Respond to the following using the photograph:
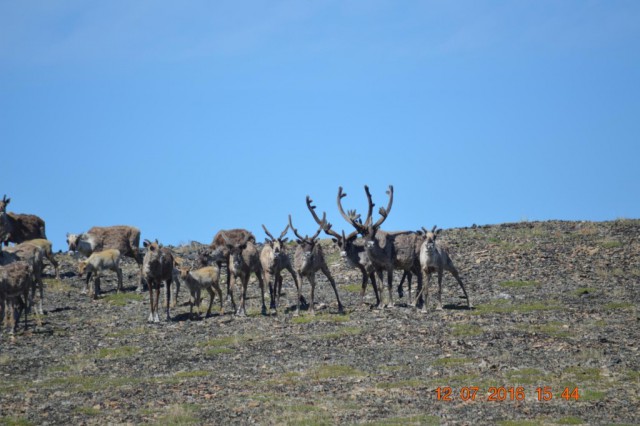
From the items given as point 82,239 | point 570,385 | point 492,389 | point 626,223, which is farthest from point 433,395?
point 626,223

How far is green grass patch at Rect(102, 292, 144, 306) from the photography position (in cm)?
3334

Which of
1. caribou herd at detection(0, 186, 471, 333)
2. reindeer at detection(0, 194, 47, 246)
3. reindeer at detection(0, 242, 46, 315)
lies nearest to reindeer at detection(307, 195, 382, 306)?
caribou herd at detection(0, 186, 471, 333)

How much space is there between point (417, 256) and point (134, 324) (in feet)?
28.5

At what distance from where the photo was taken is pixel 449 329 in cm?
2520

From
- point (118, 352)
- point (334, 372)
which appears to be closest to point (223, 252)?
point (118, 352)

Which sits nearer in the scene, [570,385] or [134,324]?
[570,385]

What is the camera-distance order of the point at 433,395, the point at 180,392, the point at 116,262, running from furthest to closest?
the point at 116,262 < the point at 180,392 < the point at 433,395

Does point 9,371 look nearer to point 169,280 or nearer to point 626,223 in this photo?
point 169,280

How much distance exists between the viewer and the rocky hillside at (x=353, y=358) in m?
18.4

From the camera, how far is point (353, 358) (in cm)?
2283
